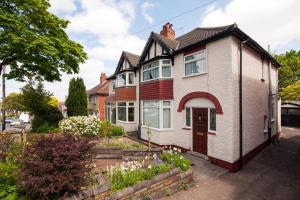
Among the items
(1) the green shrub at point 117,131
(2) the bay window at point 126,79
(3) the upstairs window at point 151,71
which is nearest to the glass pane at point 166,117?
(3) the upstairs window at point 151,71

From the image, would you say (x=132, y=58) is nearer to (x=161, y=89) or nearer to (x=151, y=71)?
(x=151, y=71)

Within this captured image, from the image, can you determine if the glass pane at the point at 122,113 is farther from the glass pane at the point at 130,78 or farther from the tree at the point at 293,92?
the tree at the point at 293,92

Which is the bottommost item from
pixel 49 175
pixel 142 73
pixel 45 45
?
pixel 49 175

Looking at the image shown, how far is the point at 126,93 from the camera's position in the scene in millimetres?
16969

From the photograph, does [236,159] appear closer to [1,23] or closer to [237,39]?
[237,39]

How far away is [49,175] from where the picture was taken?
5047 millimetres

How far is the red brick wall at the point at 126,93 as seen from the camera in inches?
647

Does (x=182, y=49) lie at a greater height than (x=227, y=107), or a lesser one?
greater

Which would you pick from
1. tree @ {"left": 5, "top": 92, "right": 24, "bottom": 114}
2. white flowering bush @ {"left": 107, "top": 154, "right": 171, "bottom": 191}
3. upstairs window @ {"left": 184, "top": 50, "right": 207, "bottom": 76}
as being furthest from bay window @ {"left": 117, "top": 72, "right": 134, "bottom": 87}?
white flowering bush @ {"left": 107, "top": 154, "right": 171, "bottom": 191}

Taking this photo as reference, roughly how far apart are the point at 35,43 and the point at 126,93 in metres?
7.86

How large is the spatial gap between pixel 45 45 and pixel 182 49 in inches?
338

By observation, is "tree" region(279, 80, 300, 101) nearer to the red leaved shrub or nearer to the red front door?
the red front door

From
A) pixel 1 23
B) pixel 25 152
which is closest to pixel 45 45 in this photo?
pixel 1 23

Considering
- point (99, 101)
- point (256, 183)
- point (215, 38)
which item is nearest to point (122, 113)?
point (215, 38)
